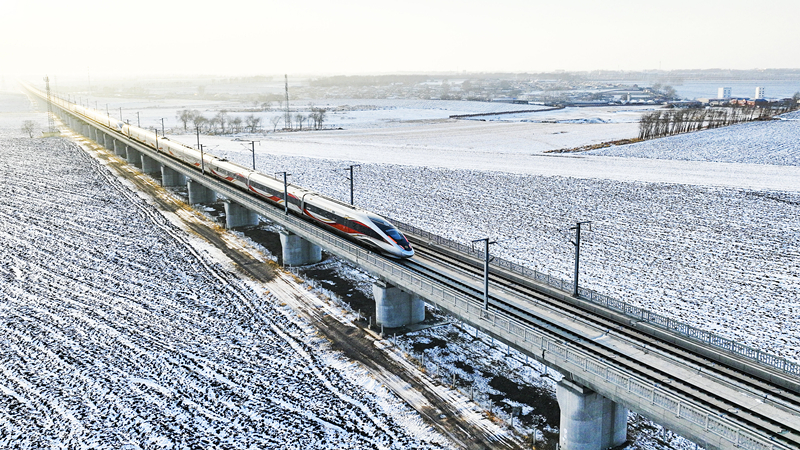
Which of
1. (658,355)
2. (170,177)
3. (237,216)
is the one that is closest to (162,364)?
(658,355)

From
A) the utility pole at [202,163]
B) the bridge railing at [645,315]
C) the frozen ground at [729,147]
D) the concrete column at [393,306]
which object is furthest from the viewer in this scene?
the frozen ground at [729,147]

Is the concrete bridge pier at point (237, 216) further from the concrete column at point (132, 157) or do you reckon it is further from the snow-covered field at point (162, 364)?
the concrete column at point (132, 157)

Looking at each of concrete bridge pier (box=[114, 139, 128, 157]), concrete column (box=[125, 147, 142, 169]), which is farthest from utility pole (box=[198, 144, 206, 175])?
concrete bridge pier (box=[114, 139, 128, 157])

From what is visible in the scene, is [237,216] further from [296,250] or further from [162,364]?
[162,364]

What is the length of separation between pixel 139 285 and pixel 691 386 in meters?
37.6

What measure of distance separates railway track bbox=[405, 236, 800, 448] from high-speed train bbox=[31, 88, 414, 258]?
9.10ft

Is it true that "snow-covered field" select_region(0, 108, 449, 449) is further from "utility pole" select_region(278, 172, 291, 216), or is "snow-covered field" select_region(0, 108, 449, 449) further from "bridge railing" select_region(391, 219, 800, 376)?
"bridge railing" select_region(391, 219, 800, 376)

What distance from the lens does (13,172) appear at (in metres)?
96.7

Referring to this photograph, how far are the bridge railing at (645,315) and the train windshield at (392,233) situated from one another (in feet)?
15.0

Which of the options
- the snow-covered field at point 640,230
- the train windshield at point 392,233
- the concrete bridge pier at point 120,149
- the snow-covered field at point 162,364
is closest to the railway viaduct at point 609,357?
the train windshield at point 392,233

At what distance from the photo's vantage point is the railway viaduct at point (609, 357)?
2155 centimetres

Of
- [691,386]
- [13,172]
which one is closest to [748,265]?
[691,386]

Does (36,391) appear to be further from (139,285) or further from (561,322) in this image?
(561,322)

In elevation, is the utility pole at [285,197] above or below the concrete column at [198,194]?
above
